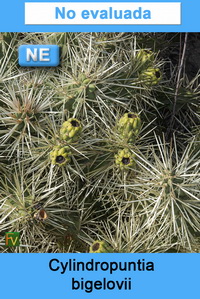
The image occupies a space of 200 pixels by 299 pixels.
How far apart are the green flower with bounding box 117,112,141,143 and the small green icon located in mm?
569

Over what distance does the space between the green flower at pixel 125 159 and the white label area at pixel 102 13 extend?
0.51 meters

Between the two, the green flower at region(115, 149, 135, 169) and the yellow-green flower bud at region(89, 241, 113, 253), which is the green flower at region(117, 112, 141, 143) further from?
the yellow-green flower bud at region(89, 241, 113, 253)

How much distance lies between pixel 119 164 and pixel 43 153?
30 centimetres

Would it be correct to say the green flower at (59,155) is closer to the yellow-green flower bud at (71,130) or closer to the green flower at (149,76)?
the yellow-green flower bud at (71,130)

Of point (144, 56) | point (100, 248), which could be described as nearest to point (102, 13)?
point (144, 56)

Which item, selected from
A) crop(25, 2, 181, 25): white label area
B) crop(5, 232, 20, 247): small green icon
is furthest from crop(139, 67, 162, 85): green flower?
crop(5, 232, 20, 247): small green icon

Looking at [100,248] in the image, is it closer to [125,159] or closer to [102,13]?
[125,159]

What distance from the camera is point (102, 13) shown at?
5.87 feet

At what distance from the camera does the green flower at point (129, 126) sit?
5.76ft

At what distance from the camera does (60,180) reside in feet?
6.33

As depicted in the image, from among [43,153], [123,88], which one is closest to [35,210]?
[43,153]

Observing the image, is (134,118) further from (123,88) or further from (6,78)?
(6,78)

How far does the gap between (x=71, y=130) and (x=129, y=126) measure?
25 cm

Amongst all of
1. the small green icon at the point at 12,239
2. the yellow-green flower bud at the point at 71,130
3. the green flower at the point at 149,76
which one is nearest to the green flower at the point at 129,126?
the yellow-green flower bud at the point at 71,130
